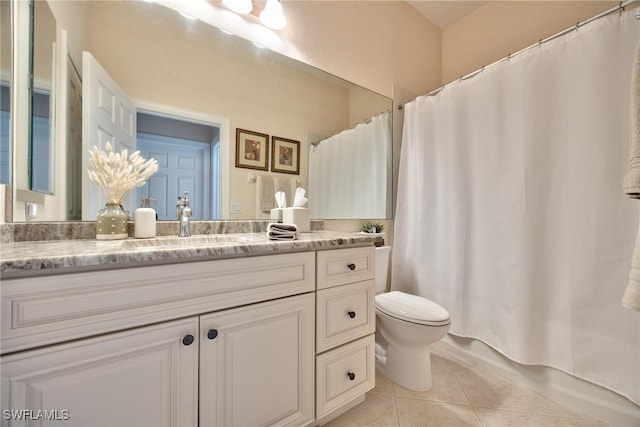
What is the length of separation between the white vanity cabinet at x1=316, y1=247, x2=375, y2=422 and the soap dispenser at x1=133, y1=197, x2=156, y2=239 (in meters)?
0.68

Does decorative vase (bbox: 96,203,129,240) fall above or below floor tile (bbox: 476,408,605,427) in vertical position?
above

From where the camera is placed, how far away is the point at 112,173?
0.98 meters

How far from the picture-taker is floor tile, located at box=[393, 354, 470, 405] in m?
1.32

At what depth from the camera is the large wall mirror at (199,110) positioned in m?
0.98

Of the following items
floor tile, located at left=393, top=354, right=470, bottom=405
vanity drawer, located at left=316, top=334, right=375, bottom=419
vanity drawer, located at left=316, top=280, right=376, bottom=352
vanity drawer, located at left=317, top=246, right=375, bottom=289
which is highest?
vanity drawer, located at left=317, top=246, right=375, bottom=289

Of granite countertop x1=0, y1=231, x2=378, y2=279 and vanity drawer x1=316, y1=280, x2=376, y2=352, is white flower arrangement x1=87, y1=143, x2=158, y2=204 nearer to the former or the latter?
granite countertop x1=0, y1=231, x2=378, y2=279

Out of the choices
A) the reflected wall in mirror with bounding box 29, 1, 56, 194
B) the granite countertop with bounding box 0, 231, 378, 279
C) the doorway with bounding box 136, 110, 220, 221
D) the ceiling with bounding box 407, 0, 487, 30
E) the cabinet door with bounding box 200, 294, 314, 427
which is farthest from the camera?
the ceiling with bounding box 407, 0, 487, 30

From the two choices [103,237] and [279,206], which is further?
[279,206]

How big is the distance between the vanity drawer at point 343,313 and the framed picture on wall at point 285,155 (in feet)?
2.52

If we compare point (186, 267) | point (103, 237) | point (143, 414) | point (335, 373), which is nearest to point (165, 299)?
point (186, 267)

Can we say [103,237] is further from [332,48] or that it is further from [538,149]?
[538,149]

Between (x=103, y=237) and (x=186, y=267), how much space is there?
18.5 inches

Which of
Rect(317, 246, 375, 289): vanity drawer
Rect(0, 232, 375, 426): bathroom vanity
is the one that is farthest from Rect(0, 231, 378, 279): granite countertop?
Rect(317, 246, 375, 289): vanity drawer

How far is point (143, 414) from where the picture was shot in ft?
2.28
